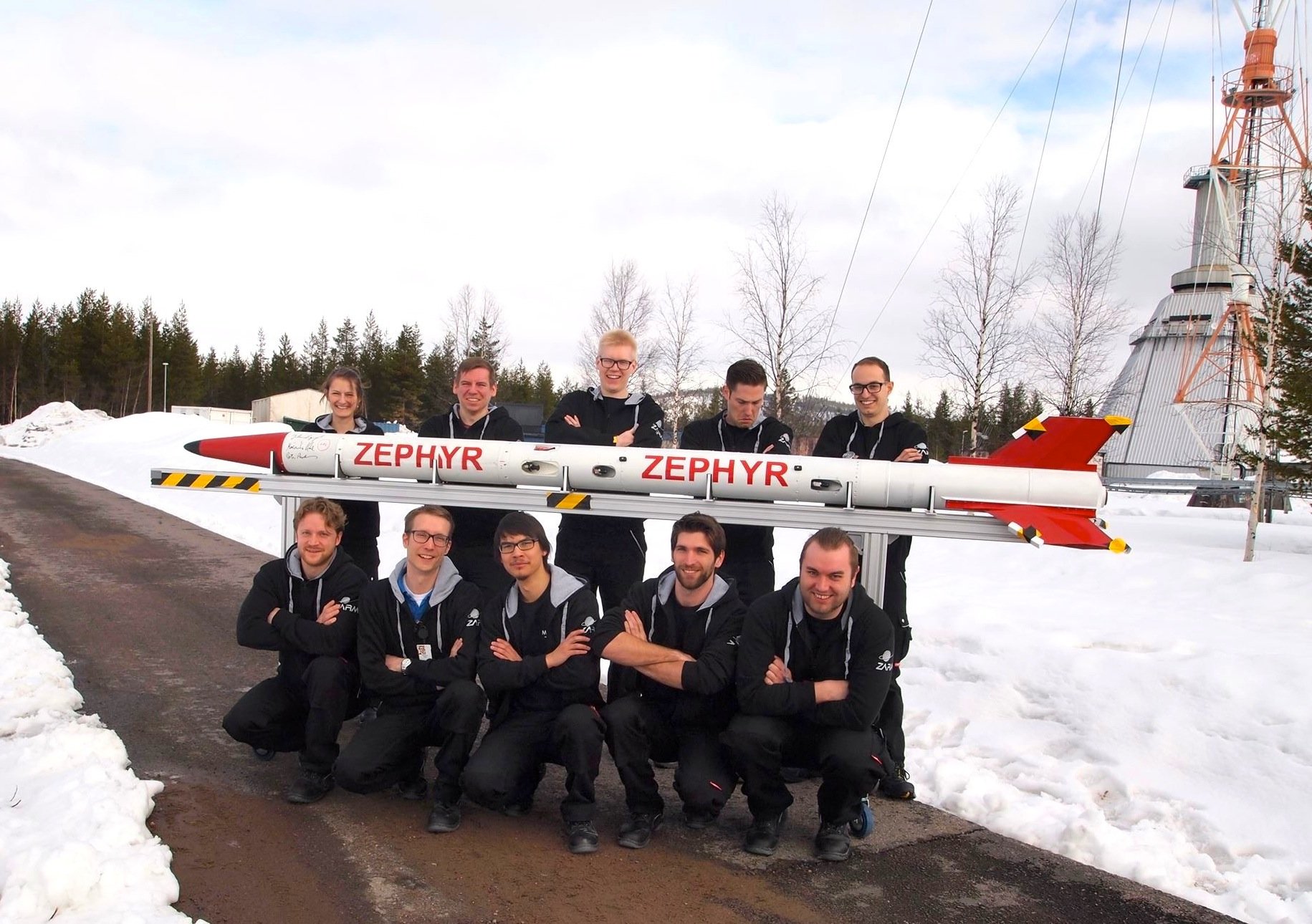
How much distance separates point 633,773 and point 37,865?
233 cm

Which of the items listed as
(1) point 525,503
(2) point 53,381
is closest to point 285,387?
(2) point 53,381

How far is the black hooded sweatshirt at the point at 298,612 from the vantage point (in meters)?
4.82

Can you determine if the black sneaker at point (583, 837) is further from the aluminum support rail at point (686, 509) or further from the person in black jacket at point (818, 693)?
the aluminum support rail at point (686, 509)

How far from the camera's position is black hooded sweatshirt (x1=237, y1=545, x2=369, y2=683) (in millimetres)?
4824

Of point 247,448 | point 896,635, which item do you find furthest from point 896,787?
point 247,448

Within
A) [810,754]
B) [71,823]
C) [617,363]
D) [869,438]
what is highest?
[617,363]

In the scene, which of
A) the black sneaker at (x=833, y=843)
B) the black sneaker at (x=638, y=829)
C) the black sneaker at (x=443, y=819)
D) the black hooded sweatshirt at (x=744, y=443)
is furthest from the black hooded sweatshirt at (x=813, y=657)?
the black sneaker at (x=443, y=819)

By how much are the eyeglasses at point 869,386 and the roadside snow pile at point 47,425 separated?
41136mm

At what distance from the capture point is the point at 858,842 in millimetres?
4383

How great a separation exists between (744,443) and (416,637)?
94.3 inches

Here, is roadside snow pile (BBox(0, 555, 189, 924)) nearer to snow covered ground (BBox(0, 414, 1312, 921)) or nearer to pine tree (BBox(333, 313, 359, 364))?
snow covered ground (BBox(0, 414, 1312, 921))

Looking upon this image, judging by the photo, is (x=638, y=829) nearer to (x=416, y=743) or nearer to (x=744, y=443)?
(x=416, y=743)

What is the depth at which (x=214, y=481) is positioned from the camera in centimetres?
600

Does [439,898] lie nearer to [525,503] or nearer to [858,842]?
[858,842]
